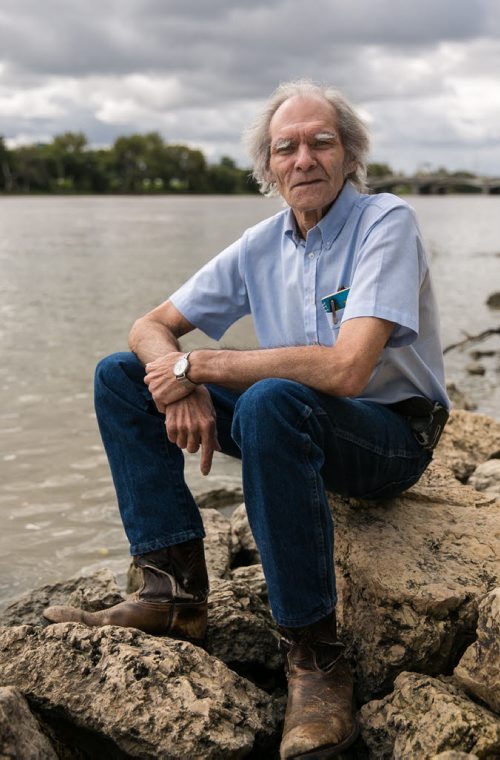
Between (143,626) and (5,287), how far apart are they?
20732 millimetres

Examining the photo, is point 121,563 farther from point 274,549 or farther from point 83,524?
point 274,549

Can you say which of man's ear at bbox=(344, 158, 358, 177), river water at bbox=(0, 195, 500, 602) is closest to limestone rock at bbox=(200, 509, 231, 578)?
river water at bbox=(0, 195, 500, 602)

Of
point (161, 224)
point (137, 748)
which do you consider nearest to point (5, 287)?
point (137, 748)

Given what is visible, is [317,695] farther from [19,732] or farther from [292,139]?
[292,139]

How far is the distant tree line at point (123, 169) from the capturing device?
430 ft

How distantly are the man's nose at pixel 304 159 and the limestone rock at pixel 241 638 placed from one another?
6.28 feet

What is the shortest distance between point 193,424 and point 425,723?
1376mm

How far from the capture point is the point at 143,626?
11.2ft

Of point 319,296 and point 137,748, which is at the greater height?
point 319,296

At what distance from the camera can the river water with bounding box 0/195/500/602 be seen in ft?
20.3

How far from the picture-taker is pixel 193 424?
343 cm

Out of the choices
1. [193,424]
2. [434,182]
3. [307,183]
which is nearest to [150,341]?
[193,424]

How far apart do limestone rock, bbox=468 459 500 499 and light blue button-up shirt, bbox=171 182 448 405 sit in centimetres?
174

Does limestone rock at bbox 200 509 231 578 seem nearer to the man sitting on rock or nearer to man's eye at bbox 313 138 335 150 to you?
the man sitting on rock
